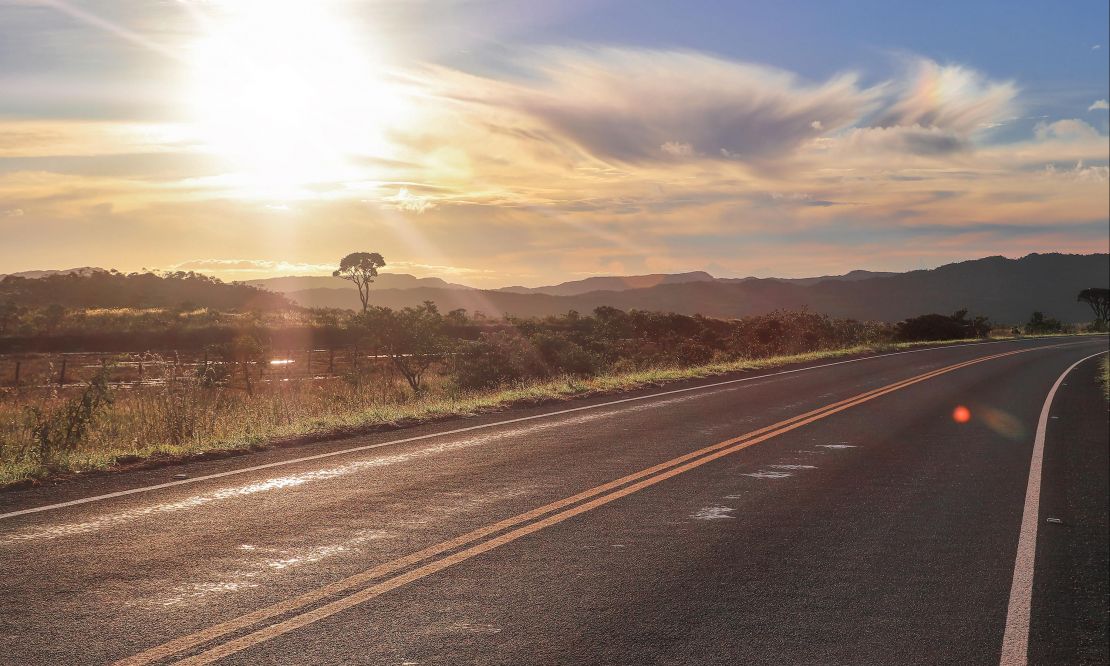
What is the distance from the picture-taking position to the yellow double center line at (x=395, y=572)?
14.3ft

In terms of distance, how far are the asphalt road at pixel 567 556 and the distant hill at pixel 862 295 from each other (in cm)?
13850

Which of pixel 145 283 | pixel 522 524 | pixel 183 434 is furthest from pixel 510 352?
pixel 145 283

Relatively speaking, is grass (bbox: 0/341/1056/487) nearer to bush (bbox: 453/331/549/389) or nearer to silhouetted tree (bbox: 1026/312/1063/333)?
bush (bbox: 453/331/549/389)

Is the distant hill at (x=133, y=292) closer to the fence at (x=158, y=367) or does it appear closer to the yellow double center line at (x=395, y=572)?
the fence at (x=158, y=367)

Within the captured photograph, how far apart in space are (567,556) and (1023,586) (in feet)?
10.8

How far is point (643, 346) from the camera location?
131 feet

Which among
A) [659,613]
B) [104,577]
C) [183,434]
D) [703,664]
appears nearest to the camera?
[703,664]

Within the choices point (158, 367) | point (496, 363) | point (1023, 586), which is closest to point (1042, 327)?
point (496, 363)

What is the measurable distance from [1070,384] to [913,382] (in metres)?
4.45

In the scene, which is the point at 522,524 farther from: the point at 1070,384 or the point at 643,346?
the point at 643,346

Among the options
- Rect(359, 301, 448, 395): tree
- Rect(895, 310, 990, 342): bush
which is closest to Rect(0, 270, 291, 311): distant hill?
Rect(359, 301, 448, 395): tree

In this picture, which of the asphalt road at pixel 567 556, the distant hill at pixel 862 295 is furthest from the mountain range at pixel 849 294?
the asphalt road at pixel 567 556

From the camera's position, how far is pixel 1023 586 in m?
5.89

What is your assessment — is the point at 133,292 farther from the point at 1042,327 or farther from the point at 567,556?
the point at 567,556
